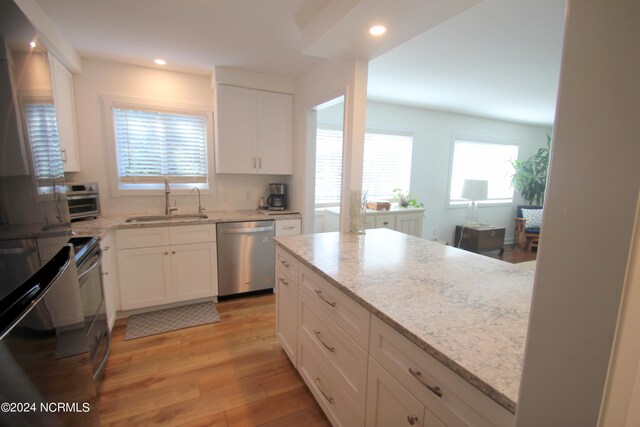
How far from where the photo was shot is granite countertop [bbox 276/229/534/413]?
0.77m

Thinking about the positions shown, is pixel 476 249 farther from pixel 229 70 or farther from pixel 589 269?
pixel 589 269

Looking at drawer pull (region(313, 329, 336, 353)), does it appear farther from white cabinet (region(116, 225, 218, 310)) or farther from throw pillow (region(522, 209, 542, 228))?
throw pillow (region(522, 209, 542, 228))

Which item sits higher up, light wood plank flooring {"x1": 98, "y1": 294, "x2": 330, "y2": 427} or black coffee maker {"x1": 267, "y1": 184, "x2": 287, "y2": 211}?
black coffee maker {"x1": 267, "y1": 184, "x2": 287, "y2": 211}

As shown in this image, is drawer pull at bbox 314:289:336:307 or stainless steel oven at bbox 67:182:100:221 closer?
drawer pull at bbox 314:289:336:307

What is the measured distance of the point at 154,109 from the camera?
3145 mm

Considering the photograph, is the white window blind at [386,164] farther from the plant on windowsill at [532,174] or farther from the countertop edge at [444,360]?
the countertop edge at [444,360]

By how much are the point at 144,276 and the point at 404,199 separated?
3.56 meters

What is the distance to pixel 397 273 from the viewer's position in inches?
57.0

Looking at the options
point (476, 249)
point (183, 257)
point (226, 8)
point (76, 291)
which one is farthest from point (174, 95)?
point (476, 249)

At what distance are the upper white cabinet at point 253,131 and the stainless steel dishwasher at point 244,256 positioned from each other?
0.68 metres

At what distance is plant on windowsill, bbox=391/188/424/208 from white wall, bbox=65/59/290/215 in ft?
8.44

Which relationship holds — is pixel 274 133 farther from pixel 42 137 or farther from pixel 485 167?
pixel 485 167

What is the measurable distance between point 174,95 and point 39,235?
298 cm

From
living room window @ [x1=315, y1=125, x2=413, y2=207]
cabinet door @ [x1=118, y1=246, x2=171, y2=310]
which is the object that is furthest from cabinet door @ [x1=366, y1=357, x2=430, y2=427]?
living room window @ [x1=315, y1=125, x2=413, y2=207]
